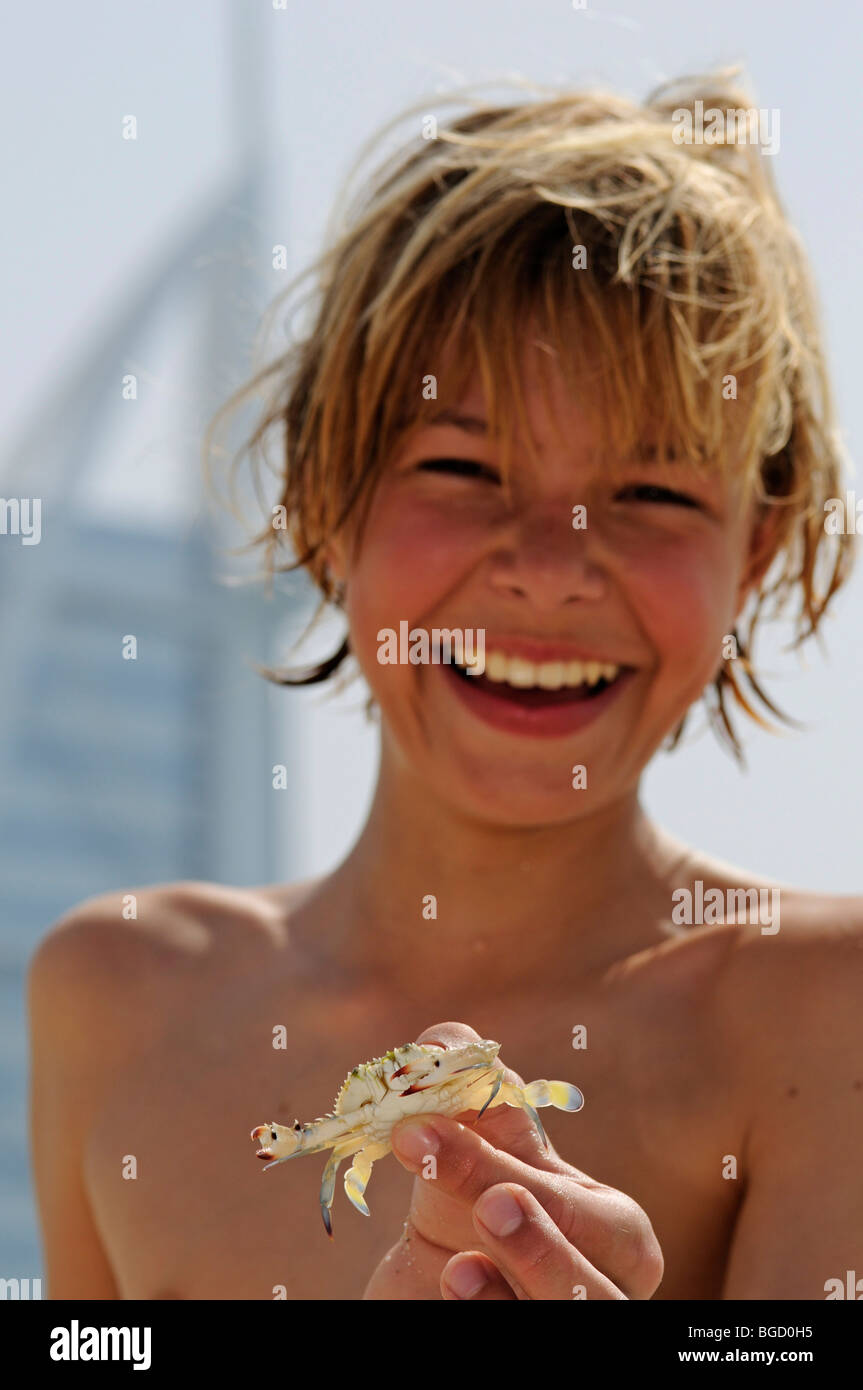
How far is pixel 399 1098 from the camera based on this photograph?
1.11m

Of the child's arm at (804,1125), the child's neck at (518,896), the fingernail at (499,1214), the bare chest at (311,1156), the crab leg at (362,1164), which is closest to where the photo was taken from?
the fingernail at (499,1214)

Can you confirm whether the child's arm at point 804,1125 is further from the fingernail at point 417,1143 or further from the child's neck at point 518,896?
the fingernail at point 417,1143

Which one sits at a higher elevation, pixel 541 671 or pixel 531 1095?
pixel 541 671

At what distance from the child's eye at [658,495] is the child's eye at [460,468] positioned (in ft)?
0.48

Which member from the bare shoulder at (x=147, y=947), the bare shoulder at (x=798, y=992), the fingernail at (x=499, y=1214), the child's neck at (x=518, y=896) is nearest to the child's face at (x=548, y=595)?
the child's neck at (x=518, y=896)

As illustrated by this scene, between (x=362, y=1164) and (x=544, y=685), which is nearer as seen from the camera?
(x=362, y=1164)

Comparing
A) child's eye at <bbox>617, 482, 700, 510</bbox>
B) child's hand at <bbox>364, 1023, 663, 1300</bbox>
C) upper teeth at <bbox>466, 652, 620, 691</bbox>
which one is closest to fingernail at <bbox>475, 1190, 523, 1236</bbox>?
child's hand at <bbox>364, 1023, 663, 1300</bbox>

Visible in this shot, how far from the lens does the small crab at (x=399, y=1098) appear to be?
1.09 meters

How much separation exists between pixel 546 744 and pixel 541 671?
79mm

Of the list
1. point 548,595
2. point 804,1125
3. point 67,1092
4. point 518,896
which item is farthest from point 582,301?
point 67,1092

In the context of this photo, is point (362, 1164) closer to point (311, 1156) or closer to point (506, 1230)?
point (506, 1230)

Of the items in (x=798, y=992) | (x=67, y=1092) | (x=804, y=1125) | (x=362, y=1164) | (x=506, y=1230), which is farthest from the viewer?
(x=67, y=1092)
